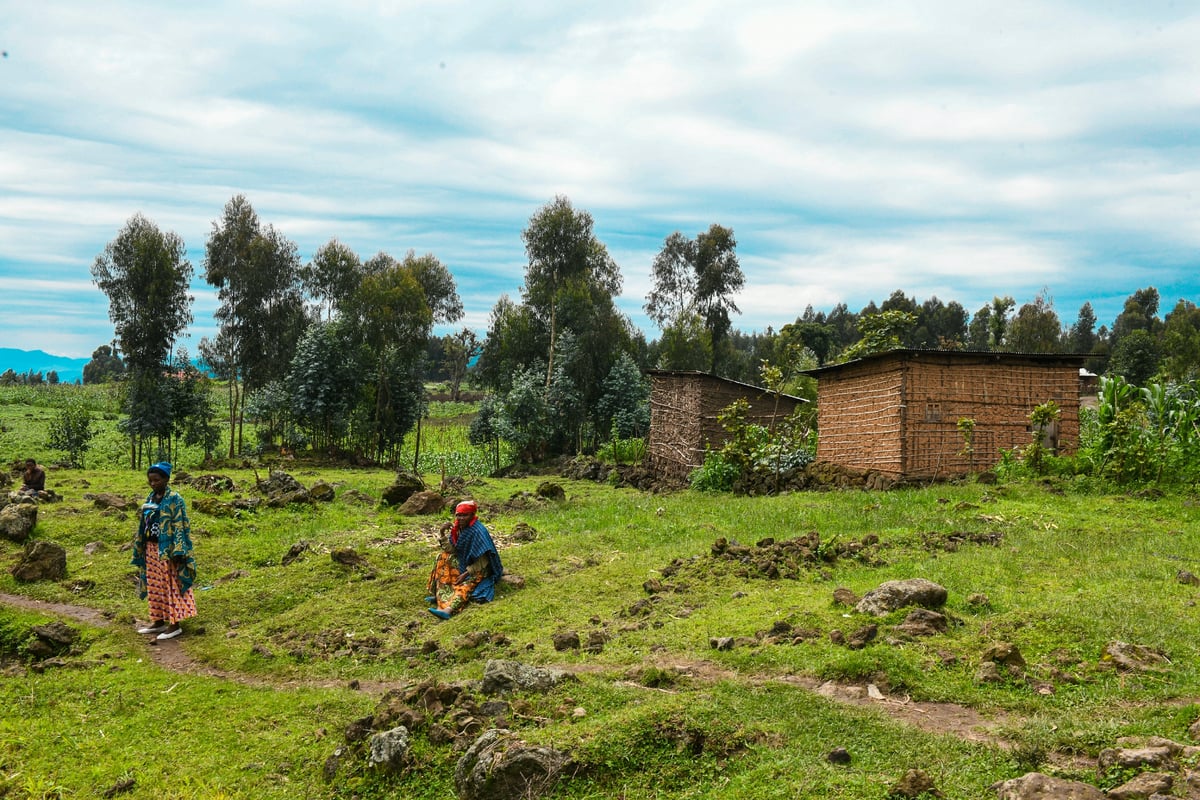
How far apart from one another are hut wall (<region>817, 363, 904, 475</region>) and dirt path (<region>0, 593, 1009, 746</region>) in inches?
464

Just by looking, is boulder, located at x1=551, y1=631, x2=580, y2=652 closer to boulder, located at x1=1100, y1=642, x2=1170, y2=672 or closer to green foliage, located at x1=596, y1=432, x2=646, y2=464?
boulder, located at x1=1100, y1=642, x2=1170, y2=672

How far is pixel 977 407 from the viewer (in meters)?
17.7

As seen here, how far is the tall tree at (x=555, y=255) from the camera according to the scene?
1597 inches

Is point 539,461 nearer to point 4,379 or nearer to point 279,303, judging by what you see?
point 279,303

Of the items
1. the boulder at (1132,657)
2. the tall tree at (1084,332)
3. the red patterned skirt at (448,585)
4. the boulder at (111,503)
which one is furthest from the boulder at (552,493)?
the tall tree at (1084,332)

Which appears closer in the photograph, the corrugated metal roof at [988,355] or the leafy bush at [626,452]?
the corrugated metal roof at [988,355]

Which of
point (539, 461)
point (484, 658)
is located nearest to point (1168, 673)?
point (484, 658)

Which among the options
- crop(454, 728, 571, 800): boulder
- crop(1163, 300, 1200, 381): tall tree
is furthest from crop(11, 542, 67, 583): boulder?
crop(1163, 300, 1200, 381): tall tree

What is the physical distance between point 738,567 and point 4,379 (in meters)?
88.6

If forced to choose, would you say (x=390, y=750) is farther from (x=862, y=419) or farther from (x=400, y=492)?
(x=862, y=419)

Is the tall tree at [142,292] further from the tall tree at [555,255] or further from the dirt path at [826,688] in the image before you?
the dirt path at [826,688]

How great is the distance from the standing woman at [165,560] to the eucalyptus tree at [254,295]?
1114 inches

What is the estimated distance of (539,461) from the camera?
116ft

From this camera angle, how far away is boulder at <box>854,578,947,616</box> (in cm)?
748
